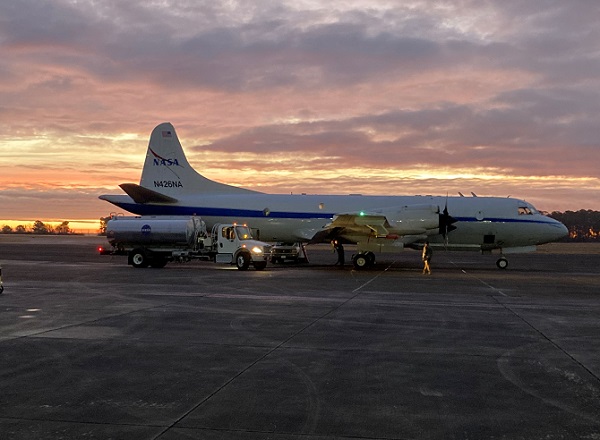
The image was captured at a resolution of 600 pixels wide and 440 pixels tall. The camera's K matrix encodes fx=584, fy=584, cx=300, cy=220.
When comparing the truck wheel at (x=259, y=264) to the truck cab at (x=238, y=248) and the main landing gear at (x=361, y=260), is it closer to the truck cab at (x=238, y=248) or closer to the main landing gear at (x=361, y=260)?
the truck cab at (x=238, y=248)

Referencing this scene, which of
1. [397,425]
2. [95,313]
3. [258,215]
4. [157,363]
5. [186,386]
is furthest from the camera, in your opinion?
[258,215]

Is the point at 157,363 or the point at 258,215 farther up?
the point at 258,215

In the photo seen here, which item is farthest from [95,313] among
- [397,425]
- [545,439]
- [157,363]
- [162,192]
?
[162,192]

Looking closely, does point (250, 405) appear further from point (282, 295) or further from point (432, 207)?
point (432, 207)

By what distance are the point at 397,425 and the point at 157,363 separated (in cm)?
441

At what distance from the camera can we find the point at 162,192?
136 feet

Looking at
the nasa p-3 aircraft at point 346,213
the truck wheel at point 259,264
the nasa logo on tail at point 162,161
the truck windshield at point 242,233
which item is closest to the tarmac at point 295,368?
the truck wheel at point 259,264

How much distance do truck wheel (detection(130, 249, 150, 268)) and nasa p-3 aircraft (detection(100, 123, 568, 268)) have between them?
15.4 feet

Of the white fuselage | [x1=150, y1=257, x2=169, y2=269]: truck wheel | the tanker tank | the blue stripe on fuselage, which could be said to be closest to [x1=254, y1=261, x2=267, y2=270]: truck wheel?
the tanker tank

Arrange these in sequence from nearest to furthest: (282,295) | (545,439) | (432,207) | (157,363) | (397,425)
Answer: (545,439)
(397,425)
(157,363)
(282,295)
(432,207)

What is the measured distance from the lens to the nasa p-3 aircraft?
117ft

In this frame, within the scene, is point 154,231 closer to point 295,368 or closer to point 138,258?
point 138,258

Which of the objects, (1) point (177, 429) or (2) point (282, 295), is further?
(2) point (282, 295)

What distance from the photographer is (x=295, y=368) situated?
895 cm
